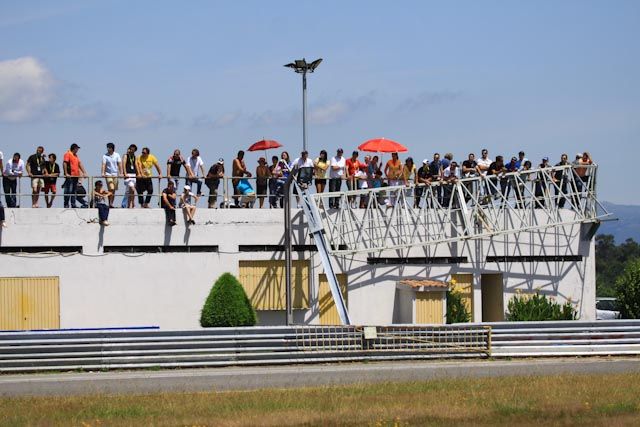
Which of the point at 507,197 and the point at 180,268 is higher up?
the point at 507,197

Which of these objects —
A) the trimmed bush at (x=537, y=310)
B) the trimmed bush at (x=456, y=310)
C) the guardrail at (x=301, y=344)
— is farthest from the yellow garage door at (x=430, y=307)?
the guardrail at (x=301, y=344)

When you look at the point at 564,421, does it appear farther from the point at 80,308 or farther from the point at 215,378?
the point at 80,308

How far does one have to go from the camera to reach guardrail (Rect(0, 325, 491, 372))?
25.7 meters

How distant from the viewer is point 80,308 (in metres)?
32.2

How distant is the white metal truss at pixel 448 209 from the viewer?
3366cm

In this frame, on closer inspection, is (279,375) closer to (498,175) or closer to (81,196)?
(81,196)

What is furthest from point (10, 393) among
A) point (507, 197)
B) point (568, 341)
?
point (507, 197)

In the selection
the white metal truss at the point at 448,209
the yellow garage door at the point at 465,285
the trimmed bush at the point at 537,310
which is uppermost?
the white metal truss at the point at 448,209

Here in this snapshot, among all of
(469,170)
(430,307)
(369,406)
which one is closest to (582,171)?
(469,170)

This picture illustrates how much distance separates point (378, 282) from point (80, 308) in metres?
9.06

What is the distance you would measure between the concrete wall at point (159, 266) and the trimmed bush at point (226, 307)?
96.8 inches

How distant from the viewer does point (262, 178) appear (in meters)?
33.3

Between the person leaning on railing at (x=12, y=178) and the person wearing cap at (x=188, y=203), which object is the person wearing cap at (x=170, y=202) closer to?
the person wearing cap at (x=188, y=203)

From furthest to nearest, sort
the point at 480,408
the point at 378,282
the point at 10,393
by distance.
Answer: the point at 378,282, the point at 10,393, the point at 480,408
